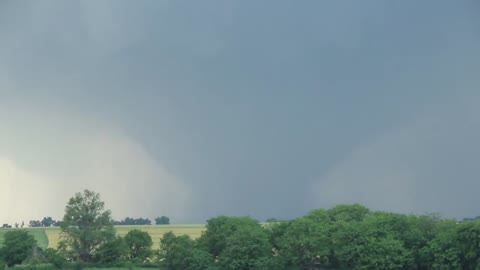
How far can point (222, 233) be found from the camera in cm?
12325

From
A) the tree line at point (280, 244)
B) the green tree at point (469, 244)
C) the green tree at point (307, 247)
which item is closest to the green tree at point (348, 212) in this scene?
the tree line at point (280, 244)

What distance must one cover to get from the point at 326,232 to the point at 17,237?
186 feet

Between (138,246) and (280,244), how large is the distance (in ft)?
94.1

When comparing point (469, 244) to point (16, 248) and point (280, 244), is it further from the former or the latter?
point (16, 248)

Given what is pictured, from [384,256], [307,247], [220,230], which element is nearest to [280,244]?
[307,247]

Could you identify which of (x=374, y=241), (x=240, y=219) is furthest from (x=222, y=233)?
(x=374, y=241)

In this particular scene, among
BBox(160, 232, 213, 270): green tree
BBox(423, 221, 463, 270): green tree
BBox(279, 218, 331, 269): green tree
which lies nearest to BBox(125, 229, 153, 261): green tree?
BBox(160, 232, 213, 270): green tree

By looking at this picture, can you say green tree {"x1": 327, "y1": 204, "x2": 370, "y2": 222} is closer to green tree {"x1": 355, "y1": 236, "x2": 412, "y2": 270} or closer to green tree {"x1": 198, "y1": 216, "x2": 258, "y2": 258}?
green tree {"x1": 198, "y1": 216, "x2": 258, "y2": 258}

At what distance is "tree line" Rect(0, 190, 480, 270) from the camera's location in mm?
104750

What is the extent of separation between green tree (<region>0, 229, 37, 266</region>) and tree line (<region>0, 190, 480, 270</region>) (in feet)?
0.58

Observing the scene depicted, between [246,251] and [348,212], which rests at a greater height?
[348,212]

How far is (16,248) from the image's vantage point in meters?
132

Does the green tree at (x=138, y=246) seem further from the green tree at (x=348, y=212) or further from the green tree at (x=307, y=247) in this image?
the green tree at (x=348, y=212)

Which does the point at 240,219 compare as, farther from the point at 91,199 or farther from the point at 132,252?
the point at 91,199
